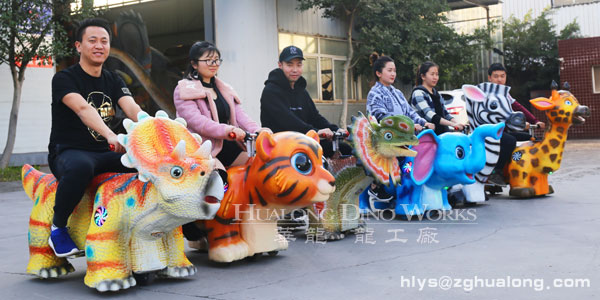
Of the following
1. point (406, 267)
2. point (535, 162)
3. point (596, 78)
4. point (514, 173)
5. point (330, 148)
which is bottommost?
point (406, 267)

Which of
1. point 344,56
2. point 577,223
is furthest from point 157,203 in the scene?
point 344,56

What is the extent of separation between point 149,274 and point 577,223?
376 centimetres

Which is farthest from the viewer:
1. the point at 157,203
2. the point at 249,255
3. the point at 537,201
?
the point at 537,201

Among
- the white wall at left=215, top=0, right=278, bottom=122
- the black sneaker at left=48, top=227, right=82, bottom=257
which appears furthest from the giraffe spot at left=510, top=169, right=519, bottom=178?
the white wall at left=215, top=0, right=278, bottom=122

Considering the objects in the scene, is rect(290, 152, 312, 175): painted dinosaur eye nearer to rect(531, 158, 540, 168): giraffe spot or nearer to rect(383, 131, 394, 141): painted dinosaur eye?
rect(383, 131, 394, 141): painted dinosaur eye

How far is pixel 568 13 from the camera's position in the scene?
29422 mm

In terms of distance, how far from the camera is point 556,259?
13.0ft

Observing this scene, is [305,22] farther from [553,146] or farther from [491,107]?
[553,146]

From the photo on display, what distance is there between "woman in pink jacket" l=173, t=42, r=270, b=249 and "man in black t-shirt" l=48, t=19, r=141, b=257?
56 cm

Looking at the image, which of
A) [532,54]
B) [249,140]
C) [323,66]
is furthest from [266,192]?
[532,54]

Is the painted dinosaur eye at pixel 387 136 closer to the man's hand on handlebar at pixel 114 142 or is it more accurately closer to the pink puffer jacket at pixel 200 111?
the pink puffer jacket at pixel 200 111

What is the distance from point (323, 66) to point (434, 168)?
12096 millimetres

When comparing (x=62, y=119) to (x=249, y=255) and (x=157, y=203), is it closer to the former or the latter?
(x=157, y=203)

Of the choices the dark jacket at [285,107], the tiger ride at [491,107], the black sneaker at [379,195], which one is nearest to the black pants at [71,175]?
the dark jacket at [285,107]
